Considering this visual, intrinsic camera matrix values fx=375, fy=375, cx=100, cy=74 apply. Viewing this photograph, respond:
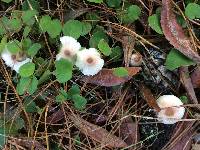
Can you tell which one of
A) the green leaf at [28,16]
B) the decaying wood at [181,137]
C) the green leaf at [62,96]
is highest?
the green leaf at [28,16]

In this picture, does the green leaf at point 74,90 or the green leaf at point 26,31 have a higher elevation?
the green leaf at point 26,31

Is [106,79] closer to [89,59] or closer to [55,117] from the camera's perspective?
[89,59]

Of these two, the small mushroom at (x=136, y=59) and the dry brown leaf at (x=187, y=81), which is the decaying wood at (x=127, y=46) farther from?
the dry brown leaf at (x=187, y=81)

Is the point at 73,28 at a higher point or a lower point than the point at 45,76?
higher

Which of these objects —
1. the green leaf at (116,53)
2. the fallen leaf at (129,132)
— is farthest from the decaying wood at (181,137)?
the green leaf at (116,53)

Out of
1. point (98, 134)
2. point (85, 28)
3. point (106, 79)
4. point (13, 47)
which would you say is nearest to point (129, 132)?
point (98, 134)

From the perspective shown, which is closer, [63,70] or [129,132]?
[63,70]
